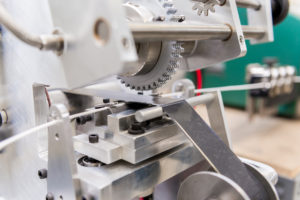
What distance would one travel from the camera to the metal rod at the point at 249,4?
582mm

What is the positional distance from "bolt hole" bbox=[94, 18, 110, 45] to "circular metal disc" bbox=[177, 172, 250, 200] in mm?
220

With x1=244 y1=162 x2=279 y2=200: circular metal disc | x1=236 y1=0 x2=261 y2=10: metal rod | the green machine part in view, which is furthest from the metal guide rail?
the green machine part

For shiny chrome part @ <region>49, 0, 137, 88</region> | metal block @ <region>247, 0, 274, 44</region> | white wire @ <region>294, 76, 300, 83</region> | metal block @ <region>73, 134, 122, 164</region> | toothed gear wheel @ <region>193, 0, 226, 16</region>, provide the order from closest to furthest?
shiny chrome part @ <region>49, 0, 137, 88</region> < metal block @ <region>73, 134, 122, 164</region> < toothed gear wheel @ <region>193, 0, 226, 16</region> < metal block @ <region>247, 0, 274, 44</region> < white wire @ <region>294, 76, 300, 83</region>

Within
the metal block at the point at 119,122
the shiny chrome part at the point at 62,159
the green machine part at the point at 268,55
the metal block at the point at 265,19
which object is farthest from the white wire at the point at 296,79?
the shiny chrome part at the point at 62,159

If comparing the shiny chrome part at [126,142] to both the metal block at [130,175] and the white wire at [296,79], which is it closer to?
the metal block at [130,175]

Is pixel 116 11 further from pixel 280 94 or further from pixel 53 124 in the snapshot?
pixel 280 94

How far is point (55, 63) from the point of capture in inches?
15.4

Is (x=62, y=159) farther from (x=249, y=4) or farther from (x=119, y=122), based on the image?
(x=249, y=4)

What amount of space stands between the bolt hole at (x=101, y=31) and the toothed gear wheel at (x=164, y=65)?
18 centimetres

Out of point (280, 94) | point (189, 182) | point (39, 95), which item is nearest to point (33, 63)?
point (39, 95)

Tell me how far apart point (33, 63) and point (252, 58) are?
143cm

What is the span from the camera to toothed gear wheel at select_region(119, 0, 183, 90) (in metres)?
0.46

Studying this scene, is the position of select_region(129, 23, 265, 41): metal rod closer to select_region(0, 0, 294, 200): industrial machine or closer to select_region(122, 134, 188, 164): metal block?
select_region(0, 0, 294, 200): industrial machine

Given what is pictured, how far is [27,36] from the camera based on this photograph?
1.08ft
